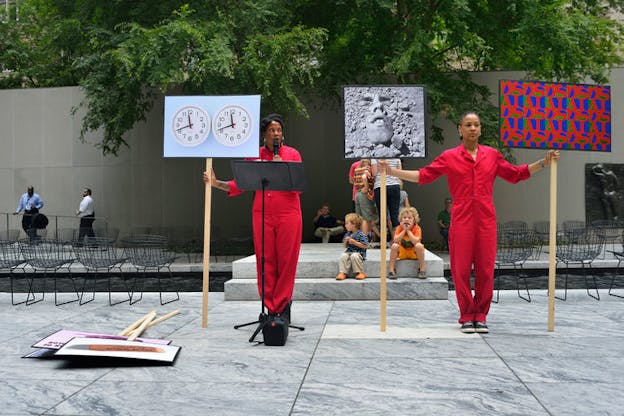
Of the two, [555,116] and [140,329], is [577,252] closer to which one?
[555,116]

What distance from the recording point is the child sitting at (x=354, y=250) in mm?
10680

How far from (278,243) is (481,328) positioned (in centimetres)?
224

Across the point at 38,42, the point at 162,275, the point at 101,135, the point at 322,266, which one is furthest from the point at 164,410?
the point at 38,42

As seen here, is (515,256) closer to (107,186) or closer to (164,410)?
(164,410)

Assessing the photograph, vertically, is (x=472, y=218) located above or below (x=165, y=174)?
below

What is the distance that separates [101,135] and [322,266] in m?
15.7

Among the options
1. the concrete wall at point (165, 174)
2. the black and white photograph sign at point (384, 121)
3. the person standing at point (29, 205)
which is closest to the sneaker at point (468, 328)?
the black and white photograph sign at point (384, 121)

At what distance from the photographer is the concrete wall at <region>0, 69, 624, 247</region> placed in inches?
893

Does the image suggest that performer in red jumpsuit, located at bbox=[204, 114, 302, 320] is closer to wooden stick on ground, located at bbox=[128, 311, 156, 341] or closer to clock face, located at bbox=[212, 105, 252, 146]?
clock face, located at bbox=[212, 105, 252, 146]

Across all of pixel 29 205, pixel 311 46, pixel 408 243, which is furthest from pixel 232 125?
pixel 29 205

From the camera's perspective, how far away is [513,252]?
1223 cm

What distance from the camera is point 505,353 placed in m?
6.38

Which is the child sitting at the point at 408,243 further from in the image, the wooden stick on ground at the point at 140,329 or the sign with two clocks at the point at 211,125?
the wooden stick on ground at the point at 140,329

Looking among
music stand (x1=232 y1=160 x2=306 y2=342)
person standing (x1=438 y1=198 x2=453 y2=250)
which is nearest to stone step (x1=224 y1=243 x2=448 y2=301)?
music stand (x1=232 y1=160 x2=306 y2=342)
